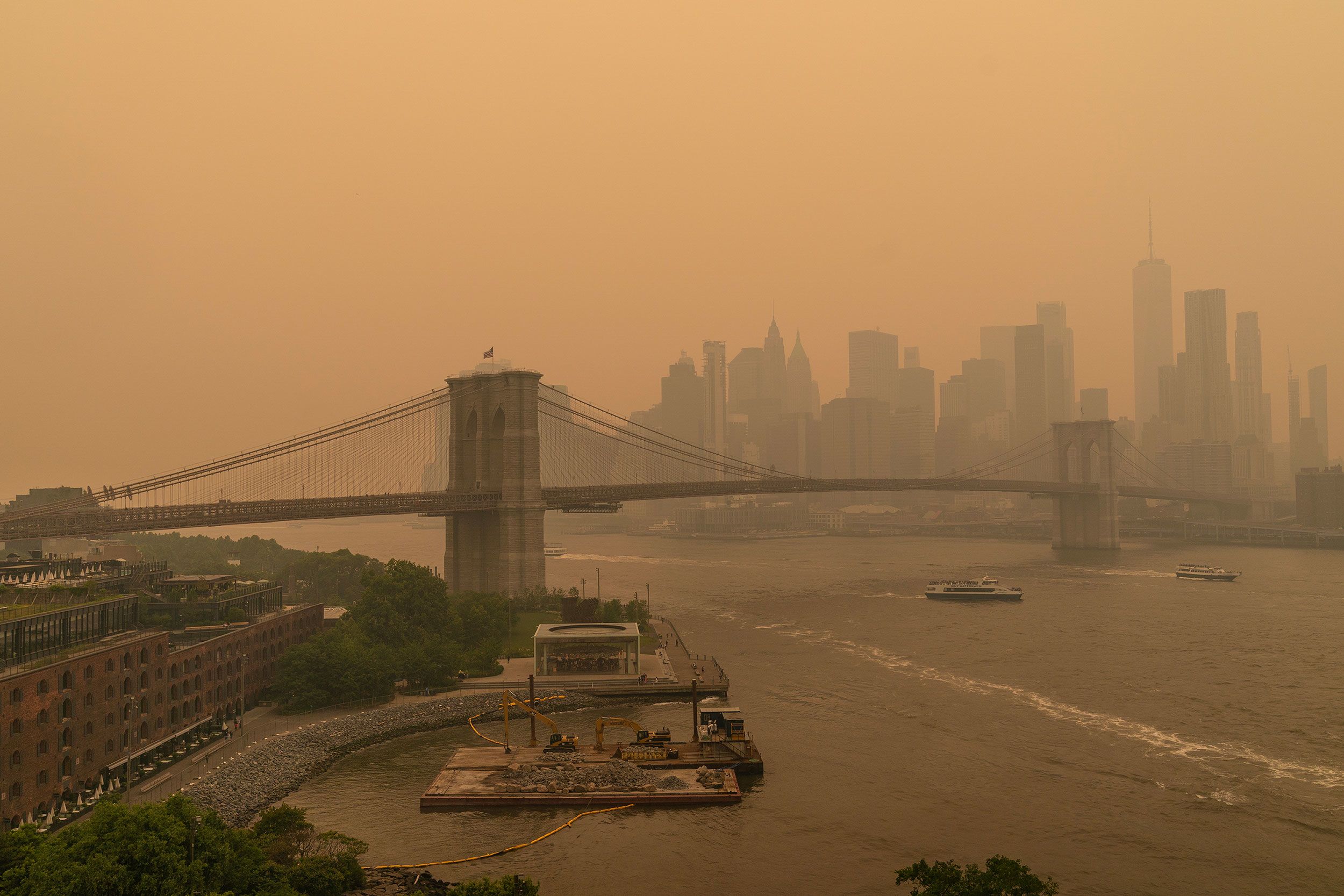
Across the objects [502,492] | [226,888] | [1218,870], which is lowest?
[1218,870]

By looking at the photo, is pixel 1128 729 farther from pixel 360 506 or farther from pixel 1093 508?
pixel 1093 508

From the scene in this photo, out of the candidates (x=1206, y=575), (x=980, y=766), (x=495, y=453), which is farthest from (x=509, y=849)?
(x=1206, y=575)

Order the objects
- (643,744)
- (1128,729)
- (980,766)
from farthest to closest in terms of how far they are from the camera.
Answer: (1128,729), (643,744), (980,766)

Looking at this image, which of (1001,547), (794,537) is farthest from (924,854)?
(794,537)

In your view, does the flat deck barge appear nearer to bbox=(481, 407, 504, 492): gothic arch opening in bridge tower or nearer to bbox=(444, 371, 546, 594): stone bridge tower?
bbox=(444, 371, 546, 594): stone bridge tower

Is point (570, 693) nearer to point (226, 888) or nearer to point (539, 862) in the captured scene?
point (539, 862)

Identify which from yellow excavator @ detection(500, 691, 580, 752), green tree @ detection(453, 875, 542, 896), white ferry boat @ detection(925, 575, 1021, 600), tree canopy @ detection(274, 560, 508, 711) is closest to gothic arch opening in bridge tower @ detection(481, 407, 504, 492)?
tree canopy @ detection(274, 560, 508, 711)
